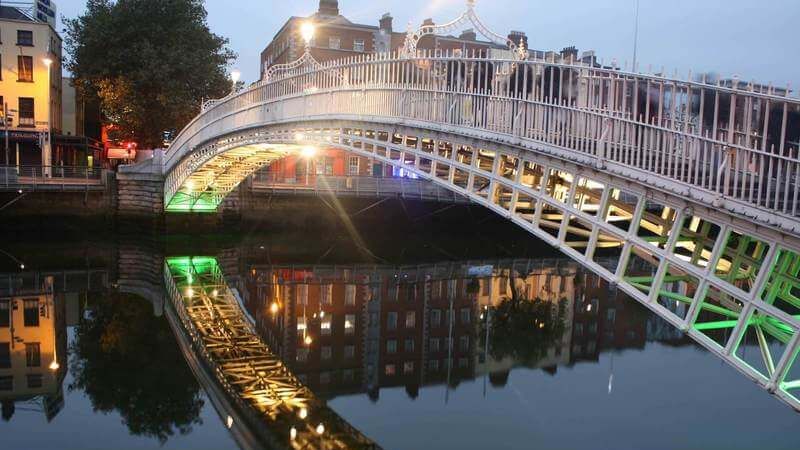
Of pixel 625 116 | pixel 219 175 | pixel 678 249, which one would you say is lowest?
pixel 219 175

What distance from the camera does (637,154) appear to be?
28.8 ft

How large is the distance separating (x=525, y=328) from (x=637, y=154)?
35.2ft

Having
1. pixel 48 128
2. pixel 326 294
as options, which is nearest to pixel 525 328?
pixel 326 294

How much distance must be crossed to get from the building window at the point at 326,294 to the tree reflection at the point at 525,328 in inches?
184

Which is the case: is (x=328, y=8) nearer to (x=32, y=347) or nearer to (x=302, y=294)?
(x=302, y=294)

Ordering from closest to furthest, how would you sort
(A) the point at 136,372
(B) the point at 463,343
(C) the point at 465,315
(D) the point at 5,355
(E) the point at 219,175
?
(A) the point at 136,372 < (D) the point at 5,355 < (B) the point at 463,343 < (C) the point at 465,315 < (E) the point at 219,175

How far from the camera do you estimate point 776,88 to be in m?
7.58

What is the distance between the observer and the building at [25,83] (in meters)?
36.6

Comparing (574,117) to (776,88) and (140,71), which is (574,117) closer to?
(776,88)

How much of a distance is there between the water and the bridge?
6.64 feet

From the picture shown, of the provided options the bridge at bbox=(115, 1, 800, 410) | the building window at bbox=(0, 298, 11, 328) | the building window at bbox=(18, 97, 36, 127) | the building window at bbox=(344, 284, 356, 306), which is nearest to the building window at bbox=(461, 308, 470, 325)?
the building window at bbox=(344, 284, 356, 306)

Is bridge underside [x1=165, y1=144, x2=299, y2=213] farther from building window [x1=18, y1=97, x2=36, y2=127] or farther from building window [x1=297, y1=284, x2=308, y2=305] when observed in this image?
building window [x1=18, y1=97, x2=36, y2=127]

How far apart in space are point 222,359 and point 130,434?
3468mm

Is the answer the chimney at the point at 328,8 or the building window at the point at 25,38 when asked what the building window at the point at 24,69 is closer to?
the building window at the point at 25,38
